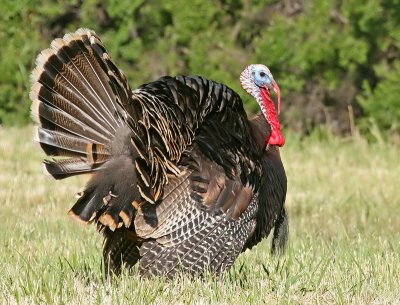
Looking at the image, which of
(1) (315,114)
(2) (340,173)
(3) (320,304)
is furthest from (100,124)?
(1) (315,114)

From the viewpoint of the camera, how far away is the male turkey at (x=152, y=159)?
5.20m

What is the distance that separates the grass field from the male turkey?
203mm

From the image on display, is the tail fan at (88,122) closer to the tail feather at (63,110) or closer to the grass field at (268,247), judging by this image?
the tail feather at (63,110)

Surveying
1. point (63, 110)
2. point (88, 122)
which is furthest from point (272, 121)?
point (63, 110)

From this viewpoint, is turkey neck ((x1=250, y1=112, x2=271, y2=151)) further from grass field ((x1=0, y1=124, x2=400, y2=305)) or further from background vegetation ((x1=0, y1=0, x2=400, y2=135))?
background vegetation ((x1=0, y1=0, x2=400, y2=135))

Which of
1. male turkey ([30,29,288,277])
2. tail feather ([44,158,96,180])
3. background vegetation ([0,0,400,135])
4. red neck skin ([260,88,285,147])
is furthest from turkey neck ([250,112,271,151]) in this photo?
background vegetation ([0,0,400,135])

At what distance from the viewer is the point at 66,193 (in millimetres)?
9164

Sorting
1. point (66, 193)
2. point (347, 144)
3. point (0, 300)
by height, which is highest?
point (0, 300)

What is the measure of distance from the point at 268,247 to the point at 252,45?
6373mm

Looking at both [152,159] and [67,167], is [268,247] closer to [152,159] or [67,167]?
[152,159]

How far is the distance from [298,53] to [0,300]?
8155 mm

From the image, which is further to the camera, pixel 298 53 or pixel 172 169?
pixel 298 53

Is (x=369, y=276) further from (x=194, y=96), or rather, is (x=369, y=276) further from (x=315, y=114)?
(x=315, y=114)

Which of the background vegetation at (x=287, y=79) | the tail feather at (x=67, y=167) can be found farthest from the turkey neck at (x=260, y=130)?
the tail feather at (x=67, y=167)
